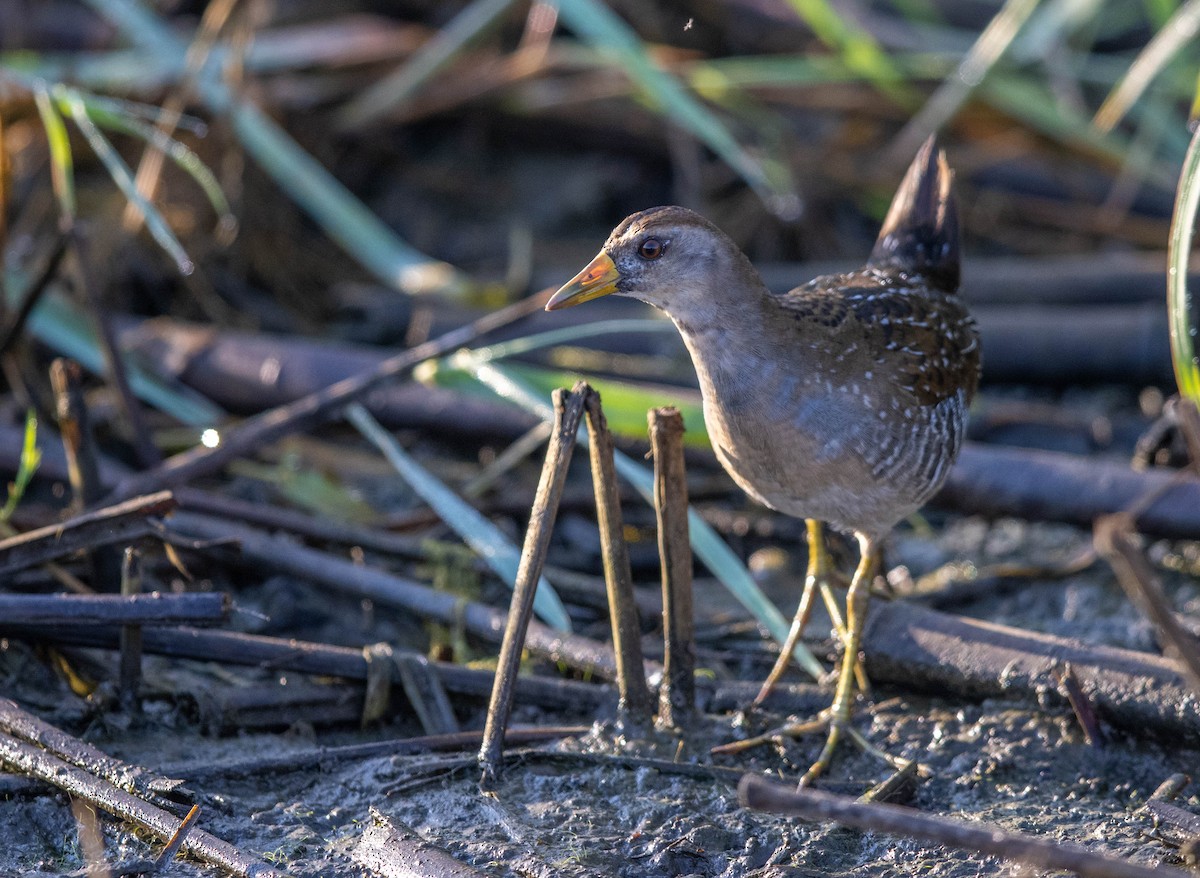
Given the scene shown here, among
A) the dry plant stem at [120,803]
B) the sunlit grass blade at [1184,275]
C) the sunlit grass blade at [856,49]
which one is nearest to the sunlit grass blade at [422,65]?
the sunlit grass blade at [856,49]

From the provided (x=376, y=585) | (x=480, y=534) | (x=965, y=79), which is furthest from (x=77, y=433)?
(x=965, y=79)

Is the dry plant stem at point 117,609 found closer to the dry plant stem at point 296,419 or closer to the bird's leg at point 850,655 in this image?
the dry plant stem at point 296,419

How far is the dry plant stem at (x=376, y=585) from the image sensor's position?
317cm

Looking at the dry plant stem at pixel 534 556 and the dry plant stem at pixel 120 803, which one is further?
the dry plant stem at pixel 534 556

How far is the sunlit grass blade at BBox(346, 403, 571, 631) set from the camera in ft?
10.7

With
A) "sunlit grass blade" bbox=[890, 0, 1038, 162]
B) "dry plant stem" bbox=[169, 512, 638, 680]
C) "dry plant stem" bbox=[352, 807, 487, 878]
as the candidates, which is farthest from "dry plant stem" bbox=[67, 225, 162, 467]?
"sunlit grass blade" bbox=[890, 0, 1038, 162]

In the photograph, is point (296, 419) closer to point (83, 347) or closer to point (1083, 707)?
point (83, 347)

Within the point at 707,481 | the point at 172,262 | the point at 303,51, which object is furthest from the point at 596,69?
the point at 707,481

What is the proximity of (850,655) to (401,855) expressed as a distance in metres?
1.10

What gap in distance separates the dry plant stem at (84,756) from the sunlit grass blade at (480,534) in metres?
0.93

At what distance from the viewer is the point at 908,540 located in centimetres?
417

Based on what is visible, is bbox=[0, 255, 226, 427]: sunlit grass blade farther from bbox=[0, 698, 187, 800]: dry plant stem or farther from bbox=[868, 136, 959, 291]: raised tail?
bbox=[868, 136, 959, 291]: raised tail

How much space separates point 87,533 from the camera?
2898 mm

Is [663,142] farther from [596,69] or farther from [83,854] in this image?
[83,854]
